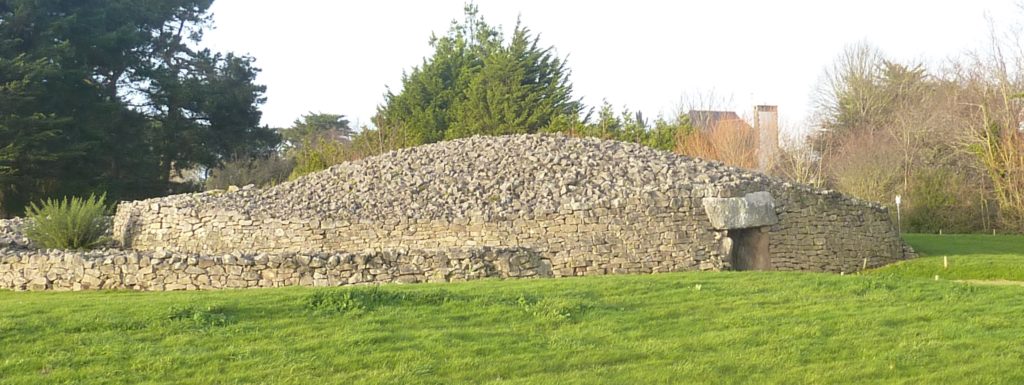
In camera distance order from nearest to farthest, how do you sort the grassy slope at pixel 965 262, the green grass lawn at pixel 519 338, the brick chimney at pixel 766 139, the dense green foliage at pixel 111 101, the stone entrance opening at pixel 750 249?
the green grass lawn at pixel 519 338
the grassy slope at pixel 965 262
the stone entrance opening at pixel 750 249
the dense green foliage at pixel 111 101
the brick chimney at pixel 766 139

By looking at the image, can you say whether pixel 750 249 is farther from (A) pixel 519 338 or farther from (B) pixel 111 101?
(B) pixel 111 101

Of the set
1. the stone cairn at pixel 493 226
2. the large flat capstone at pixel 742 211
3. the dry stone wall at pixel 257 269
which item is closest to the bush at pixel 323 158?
the stone cairn at pixel 493 226

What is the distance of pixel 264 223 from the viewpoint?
1697cm

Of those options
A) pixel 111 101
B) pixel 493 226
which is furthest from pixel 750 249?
pixel 111 101

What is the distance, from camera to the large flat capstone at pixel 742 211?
16359mm

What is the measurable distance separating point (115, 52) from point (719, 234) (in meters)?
24.9

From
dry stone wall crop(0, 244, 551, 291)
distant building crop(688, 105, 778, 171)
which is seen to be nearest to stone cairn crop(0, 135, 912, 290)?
dry stone wall crop(0, 244, 551, 291)

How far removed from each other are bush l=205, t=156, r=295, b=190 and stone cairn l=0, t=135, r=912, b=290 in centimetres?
1404

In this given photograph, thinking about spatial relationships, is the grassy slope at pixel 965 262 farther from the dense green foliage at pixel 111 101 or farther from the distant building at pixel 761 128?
the dense green foliage at pixel 111 101

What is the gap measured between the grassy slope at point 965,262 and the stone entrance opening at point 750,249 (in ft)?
7.70

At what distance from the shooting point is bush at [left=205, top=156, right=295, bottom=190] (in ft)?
110

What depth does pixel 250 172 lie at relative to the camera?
34406 mm

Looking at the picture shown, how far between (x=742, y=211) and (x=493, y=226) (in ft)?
14.3

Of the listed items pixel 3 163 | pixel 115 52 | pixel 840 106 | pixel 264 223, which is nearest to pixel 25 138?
pixel 3 163
